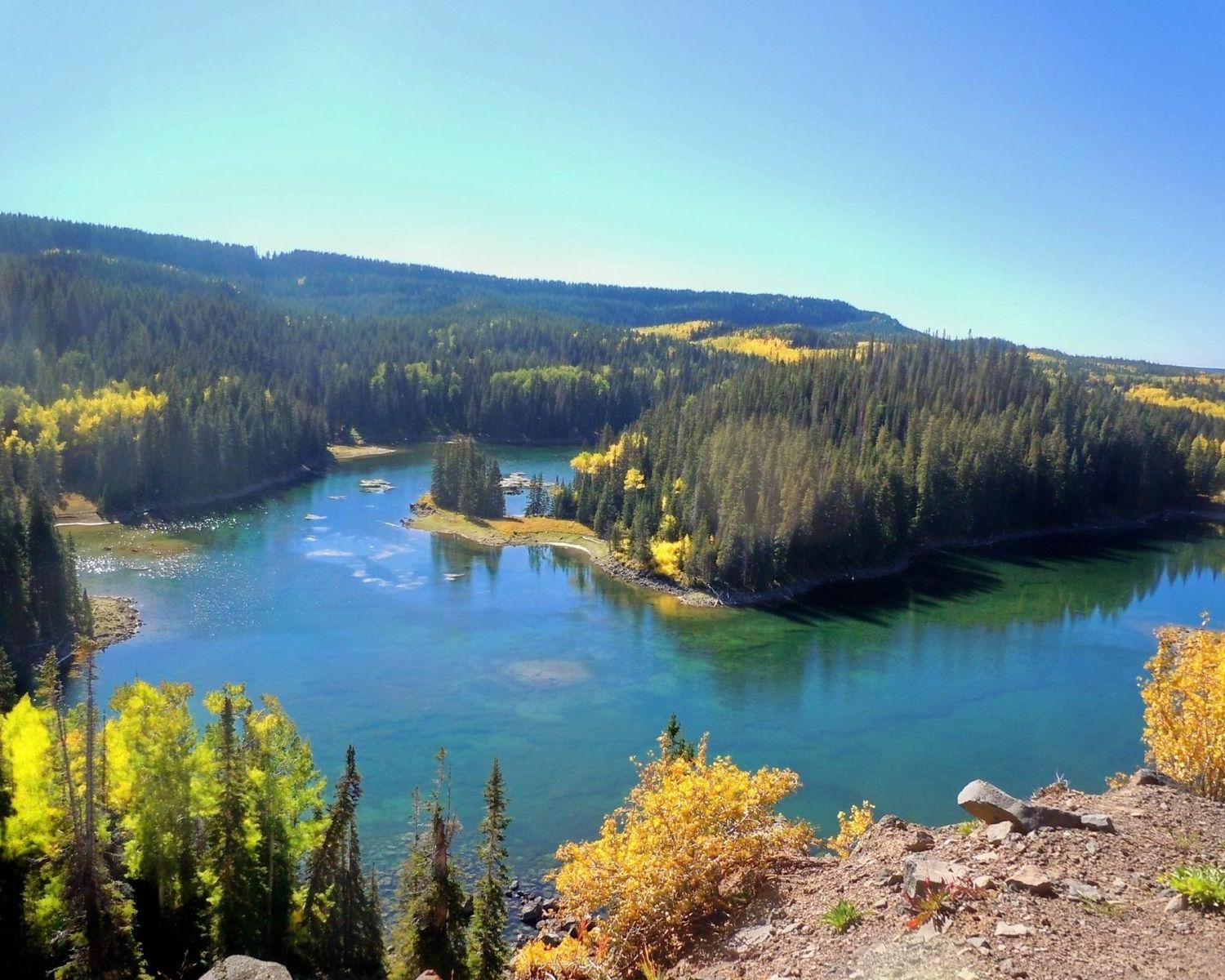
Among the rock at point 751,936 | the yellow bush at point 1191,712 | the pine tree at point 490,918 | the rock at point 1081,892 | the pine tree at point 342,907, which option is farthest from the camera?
the pine tree at point 342,907

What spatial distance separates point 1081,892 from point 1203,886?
1651 mm

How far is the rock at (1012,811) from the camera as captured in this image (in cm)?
1541

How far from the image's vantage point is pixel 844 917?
13.9 m

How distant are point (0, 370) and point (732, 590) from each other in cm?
11516

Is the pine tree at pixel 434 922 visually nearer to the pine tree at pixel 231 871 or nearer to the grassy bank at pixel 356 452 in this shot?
the pine tree at pixel 231 871

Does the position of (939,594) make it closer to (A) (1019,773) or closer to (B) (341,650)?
(A) (1019,773)

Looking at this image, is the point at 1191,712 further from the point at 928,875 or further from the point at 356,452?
the point at 356,452

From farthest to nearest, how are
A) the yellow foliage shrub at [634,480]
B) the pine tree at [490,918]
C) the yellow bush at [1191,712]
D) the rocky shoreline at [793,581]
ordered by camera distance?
the yellow foliage shrub at [634,480] < the rocky shoreline at [793,581] < the pine tree at [490,918] < the yellow bush at [1191,712]

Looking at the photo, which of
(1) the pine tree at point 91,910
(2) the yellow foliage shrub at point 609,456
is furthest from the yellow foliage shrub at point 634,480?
(1) the pine tree at point 91,910

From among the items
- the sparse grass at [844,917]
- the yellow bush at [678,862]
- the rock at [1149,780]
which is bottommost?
the yellow bush at [678,862]

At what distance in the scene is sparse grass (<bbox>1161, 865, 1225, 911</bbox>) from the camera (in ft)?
39.8

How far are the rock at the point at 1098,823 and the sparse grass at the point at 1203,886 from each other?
95.5 inches

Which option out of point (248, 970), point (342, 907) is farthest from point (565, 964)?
point (342, 907)

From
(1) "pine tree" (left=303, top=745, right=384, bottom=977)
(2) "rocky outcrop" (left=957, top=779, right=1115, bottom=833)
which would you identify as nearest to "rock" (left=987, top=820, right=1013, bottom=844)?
(2) "rocky outcrop" (left=957, top=779, right=1115, bottom=833)
